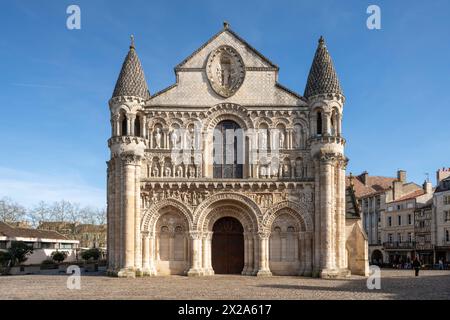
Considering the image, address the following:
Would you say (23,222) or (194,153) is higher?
(194,153)

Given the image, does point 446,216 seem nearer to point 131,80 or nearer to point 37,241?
point 131,80

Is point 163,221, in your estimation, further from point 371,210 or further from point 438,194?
point 371,210

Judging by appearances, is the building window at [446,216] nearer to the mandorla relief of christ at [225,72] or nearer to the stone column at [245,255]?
the stone column at [245,255]

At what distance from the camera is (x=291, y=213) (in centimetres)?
3556

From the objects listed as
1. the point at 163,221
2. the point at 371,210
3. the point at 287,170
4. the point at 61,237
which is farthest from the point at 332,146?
the point at 61,237

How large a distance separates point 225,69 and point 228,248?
12497 millimetres

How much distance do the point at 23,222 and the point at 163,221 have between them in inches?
2551

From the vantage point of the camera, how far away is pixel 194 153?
1433 inches

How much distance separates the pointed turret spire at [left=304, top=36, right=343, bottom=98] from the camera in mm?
35688

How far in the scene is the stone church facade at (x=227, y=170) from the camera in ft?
114

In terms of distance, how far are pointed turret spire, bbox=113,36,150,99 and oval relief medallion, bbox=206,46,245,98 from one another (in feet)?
15.1

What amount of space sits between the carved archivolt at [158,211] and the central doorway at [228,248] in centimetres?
235

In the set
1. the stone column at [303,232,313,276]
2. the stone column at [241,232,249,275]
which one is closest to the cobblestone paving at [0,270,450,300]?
the stone column at [303,232,313,276]

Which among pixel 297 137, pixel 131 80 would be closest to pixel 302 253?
pixel 297 137
